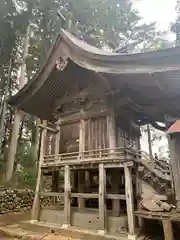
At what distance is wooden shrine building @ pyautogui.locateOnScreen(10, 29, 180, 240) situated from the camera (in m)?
6.74

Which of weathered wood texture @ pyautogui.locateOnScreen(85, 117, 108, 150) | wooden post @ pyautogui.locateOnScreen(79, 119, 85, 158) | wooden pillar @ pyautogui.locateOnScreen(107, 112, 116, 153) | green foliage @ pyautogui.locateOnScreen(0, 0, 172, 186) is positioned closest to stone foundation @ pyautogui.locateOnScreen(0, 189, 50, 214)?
green foliage @ pyautogui.locateOnScreen(0, 0, 172, 186)

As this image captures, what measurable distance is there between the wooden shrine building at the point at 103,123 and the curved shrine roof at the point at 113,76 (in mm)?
22

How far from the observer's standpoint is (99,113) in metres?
9.15

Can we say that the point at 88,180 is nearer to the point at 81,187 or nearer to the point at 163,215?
the point at 81,187

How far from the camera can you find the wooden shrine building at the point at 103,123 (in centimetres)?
674

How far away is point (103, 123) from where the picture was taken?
9.00m

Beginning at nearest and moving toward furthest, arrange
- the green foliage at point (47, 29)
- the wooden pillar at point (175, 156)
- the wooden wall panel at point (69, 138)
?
the wooden pillar at point (175, 156) < the wooden wall panel at point (69, 138) < the green foliage at point (47, 29)

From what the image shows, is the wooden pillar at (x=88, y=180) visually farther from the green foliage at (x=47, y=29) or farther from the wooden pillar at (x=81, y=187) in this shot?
the green foliage at (x=47, y=29)

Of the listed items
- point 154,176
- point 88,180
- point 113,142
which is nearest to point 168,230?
point 154,176

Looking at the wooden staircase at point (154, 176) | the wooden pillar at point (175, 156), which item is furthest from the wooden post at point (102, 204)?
the wooden pillar at point (175, 156)

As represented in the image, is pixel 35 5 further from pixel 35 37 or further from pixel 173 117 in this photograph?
pixel 173 117

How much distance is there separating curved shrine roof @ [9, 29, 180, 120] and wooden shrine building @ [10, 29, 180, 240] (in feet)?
0.07

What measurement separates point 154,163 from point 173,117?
2.37 m

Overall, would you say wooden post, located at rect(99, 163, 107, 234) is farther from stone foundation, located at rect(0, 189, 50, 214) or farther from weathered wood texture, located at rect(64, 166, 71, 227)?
stone foundation, located at rect(0, 189, 50, 214)
